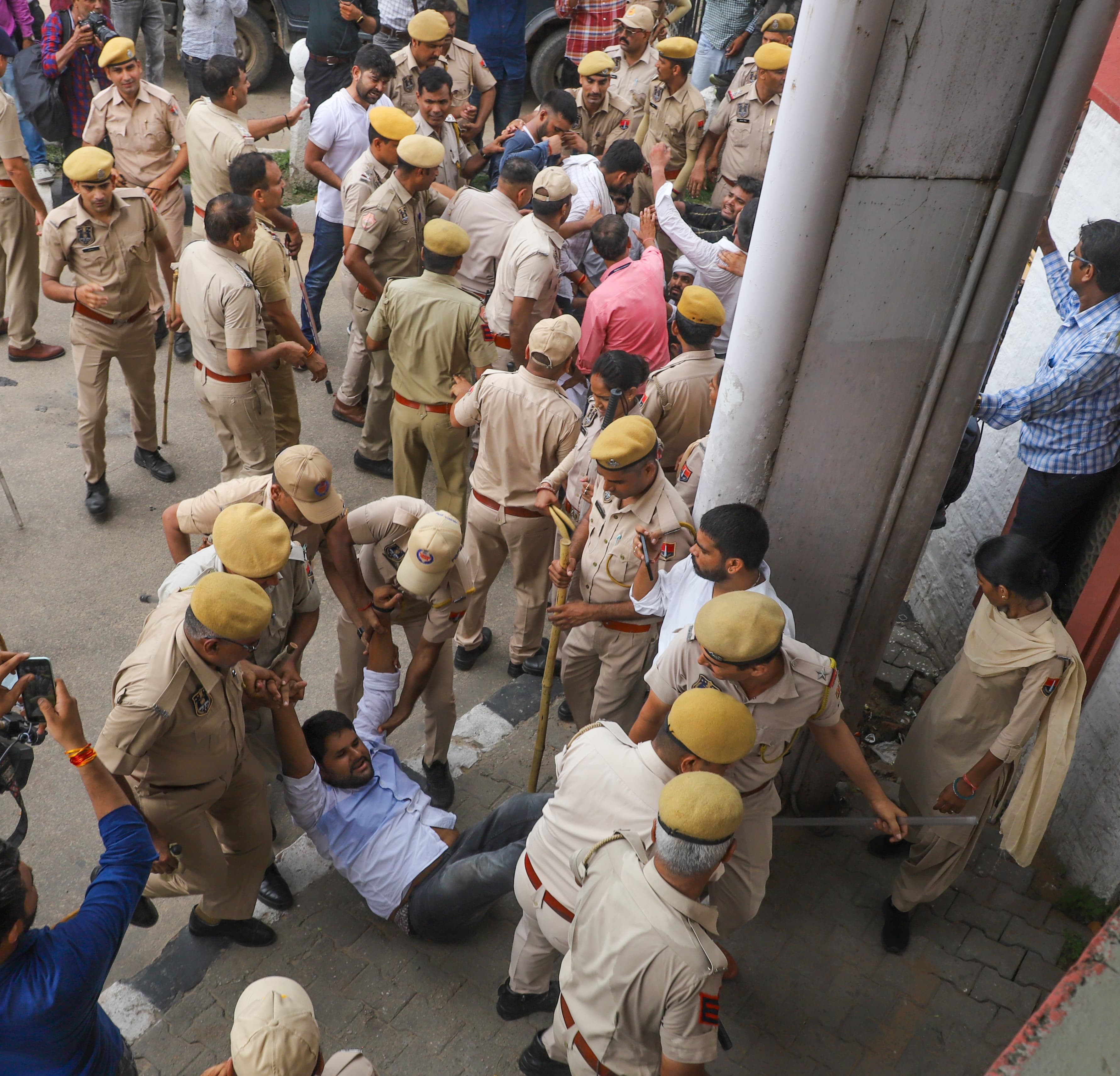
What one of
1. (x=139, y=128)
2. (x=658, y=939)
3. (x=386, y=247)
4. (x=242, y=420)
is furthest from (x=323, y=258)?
(x=658, y=939)

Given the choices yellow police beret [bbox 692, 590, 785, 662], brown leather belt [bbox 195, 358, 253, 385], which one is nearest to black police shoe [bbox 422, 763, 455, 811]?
yellow police beret [bbox 692, 590, 785, 662]

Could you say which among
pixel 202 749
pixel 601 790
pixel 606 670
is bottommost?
pixel 606 670

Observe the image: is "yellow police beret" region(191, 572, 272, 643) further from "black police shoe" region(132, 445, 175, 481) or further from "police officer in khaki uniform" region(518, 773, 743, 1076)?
"black police shoe" region(132, 445, 175, 481)

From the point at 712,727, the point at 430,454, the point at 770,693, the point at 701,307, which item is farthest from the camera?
the point at 430,454

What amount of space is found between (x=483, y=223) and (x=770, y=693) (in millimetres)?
3909

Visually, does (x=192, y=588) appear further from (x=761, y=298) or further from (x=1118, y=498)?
(x=1118, y=498)

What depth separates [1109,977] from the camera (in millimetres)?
2033

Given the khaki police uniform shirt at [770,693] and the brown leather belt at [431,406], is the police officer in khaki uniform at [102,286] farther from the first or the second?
the khaki police uniform shirt at [770,693]

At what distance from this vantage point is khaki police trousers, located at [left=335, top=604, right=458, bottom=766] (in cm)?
→ 440

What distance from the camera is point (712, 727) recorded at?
2.85 meters

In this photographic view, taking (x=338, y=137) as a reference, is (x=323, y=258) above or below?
below

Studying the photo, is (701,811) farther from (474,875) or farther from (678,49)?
(678,49)

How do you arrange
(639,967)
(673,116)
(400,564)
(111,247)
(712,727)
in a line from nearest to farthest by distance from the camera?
1. (639,967)
2. (712,727)
3. (400,564)
4. (111,247)
5. (673,116)

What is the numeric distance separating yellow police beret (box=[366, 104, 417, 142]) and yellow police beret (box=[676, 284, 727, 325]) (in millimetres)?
2489
